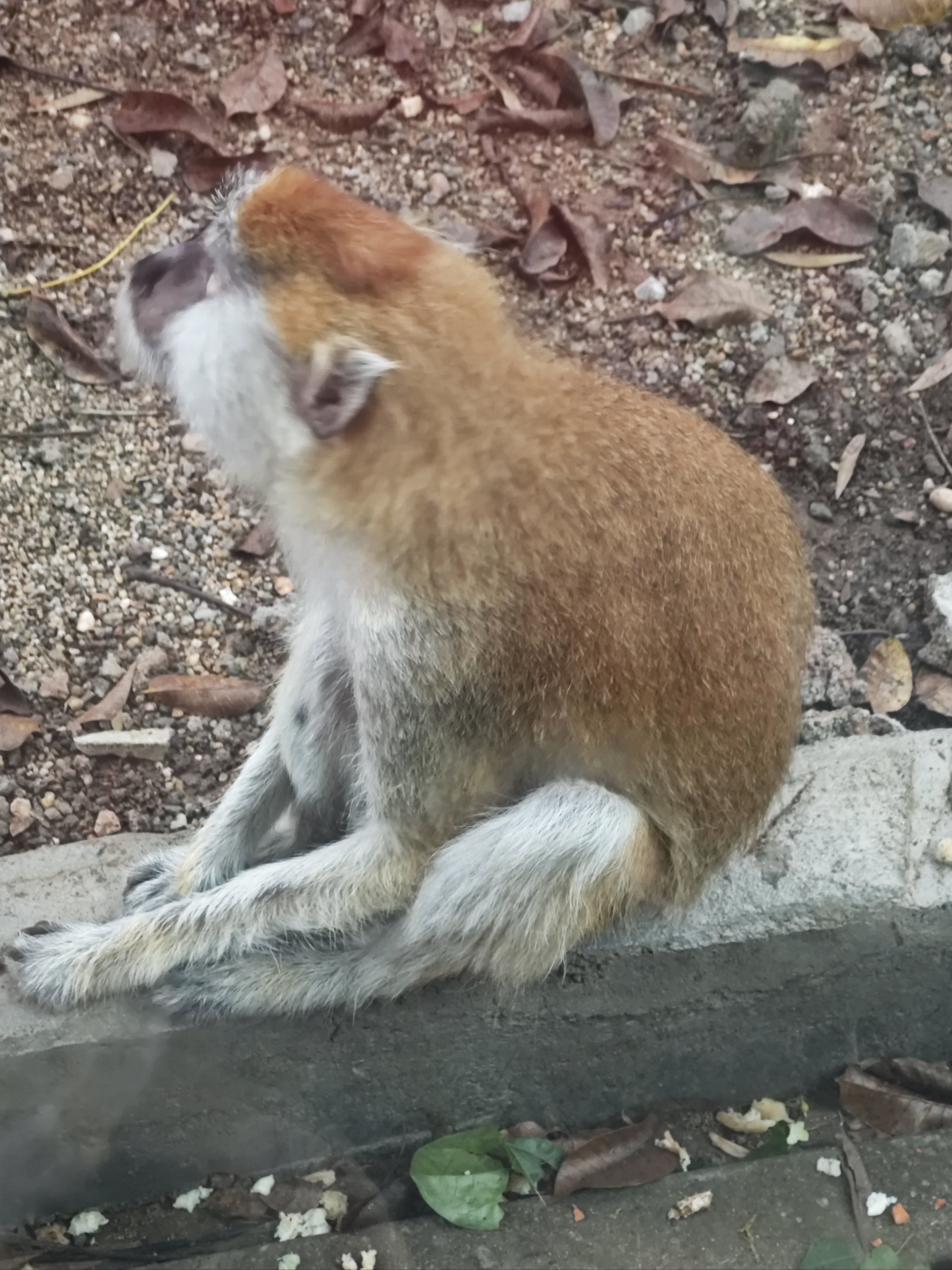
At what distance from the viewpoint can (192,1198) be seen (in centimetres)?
315

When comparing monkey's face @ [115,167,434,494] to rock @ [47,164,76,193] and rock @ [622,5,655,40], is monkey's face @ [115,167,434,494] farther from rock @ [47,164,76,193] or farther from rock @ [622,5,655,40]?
rock @ [622,5,655,40]

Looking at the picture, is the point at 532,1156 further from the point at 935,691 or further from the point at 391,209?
the point at 391,209

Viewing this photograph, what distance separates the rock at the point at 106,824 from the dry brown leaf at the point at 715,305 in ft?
8.12

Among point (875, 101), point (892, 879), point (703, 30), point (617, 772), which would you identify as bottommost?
point (892, 879)

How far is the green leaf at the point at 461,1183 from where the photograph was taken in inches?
119

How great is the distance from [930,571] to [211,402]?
8.44 feet

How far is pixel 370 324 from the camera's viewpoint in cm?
226

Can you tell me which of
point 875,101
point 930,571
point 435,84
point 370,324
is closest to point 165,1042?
point 370,324

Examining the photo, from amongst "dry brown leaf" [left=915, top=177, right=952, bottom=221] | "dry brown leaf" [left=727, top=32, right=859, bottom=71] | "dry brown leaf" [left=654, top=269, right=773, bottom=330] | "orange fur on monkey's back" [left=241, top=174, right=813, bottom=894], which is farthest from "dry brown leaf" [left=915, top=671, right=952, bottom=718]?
"dry brown leaf" [left=727, top=32, right=859, bottom=71]

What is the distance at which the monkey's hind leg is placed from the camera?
2.77 meters

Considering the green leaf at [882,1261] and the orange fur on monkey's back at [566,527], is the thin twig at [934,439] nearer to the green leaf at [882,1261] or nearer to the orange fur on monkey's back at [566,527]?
the orange fur on monkey's back at [566,527]

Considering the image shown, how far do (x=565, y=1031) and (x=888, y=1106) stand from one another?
79 cm

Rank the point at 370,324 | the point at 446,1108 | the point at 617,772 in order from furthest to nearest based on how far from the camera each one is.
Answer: the point at 446,1108, the point at 617,772, the point at 370,324

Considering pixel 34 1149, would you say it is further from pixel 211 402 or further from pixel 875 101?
pixel 875 101
